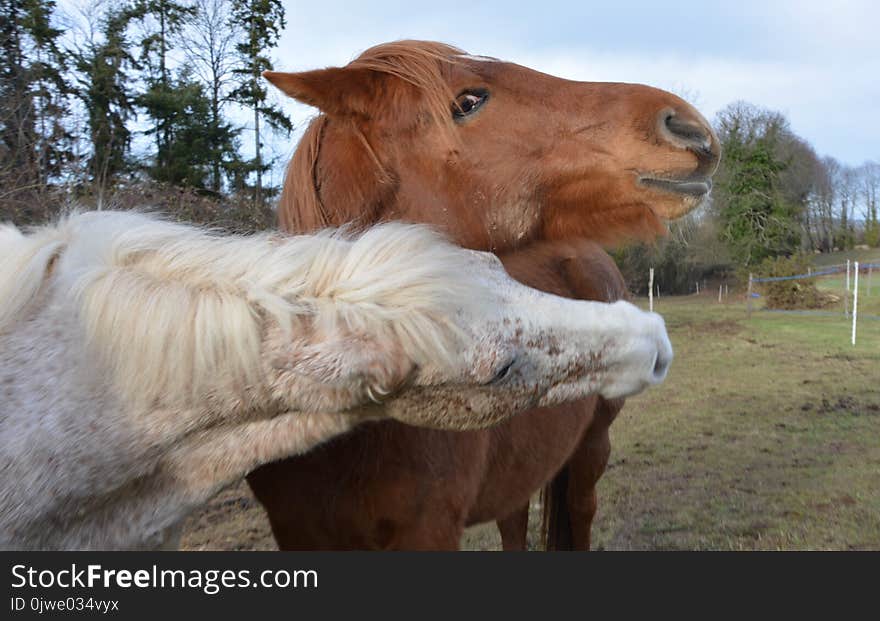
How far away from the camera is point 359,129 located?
2061mm

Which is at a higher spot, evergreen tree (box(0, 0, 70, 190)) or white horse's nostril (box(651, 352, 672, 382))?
evergreen tree (box(0, 0, 70, 190))

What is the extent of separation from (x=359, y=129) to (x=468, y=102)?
1.29 ft

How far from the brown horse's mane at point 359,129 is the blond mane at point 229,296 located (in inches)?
30.4

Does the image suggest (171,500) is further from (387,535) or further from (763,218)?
(763,218)

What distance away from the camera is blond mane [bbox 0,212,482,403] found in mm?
1156

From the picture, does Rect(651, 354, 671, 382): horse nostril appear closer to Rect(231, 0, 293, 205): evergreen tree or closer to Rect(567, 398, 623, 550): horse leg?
Rect(567, 398, 623, 550): horse leg

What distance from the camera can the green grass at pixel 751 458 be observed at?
15.8ft

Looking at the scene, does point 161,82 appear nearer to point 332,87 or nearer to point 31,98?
point 31,98

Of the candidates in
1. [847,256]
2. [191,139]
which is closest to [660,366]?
[191,139]

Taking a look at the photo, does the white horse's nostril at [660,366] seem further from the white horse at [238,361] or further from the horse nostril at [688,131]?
the horse nostril at [688,131]

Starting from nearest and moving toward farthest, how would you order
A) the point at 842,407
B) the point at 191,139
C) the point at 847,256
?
the point at 842,407 < the point at 191,139 < the point at 847,256

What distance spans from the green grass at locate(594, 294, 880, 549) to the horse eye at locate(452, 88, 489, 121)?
→ 382 centimetres

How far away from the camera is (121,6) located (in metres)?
9.38

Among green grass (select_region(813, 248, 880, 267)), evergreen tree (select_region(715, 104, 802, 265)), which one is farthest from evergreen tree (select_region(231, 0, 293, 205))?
green grass (select_region(813, 248, 880, 267))
